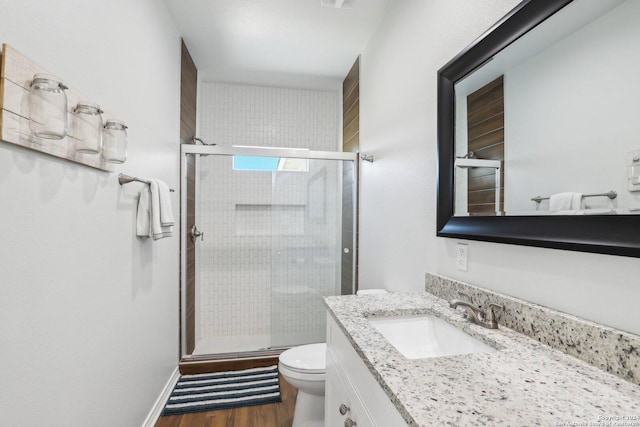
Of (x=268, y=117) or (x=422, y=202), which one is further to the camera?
(x=268, y=117)

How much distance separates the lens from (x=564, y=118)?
0.83 meters

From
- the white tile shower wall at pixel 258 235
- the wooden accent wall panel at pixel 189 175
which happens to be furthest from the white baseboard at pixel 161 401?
the white tile shower wall at pixel 258 235

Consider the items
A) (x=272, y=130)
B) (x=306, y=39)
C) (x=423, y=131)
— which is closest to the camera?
(x=423, y=131)

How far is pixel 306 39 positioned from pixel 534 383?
8.26ft

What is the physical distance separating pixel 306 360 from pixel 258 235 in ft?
4.47

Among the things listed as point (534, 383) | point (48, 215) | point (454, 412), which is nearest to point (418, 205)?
point (534, 383)

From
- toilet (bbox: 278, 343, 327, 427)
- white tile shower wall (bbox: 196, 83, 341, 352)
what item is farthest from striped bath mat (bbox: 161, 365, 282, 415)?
toilet (bbox: 278, 343, 327, 427)

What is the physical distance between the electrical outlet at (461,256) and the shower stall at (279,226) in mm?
1416

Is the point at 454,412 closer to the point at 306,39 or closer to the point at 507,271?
the point at 507,271

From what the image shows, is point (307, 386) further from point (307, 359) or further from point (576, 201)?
point (576, 201)

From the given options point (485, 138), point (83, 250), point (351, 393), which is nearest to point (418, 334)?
point (351, 393)

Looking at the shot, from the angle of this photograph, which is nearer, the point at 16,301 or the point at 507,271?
the point at 16,301

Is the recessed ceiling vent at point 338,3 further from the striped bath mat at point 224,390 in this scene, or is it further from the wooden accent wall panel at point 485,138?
the striped bath mat at point 224,390

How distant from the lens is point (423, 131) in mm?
1570
